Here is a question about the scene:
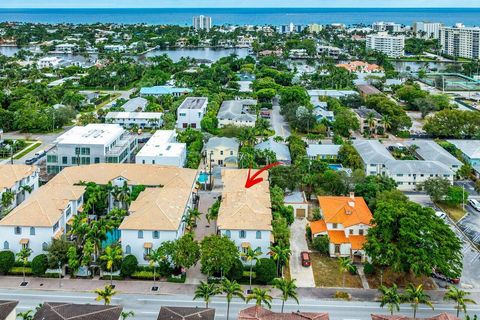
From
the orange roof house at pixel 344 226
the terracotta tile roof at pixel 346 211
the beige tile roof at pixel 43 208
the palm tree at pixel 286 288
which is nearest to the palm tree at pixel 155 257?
the beige tile roof at pixel 43 208

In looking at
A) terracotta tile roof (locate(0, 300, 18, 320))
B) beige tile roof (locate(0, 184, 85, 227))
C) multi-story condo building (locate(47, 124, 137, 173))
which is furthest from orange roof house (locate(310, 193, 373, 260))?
multi-story condo building (locate(47, 124, 137, 173))

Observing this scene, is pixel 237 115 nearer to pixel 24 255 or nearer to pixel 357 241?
pixel 357 241

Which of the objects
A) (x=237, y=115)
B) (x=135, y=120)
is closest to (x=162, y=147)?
(x=135, y=120)

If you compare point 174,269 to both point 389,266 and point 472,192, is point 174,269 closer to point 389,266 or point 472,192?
point 389,266

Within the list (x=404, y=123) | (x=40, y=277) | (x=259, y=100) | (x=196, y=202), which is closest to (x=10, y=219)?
(x=40, y=277)

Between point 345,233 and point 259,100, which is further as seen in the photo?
point 259,100

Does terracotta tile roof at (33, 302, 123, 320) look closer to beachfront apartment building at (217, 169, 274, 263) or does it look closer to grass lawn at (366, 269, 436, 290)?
beachfront apartment building at (217, 169, 274, 263)
